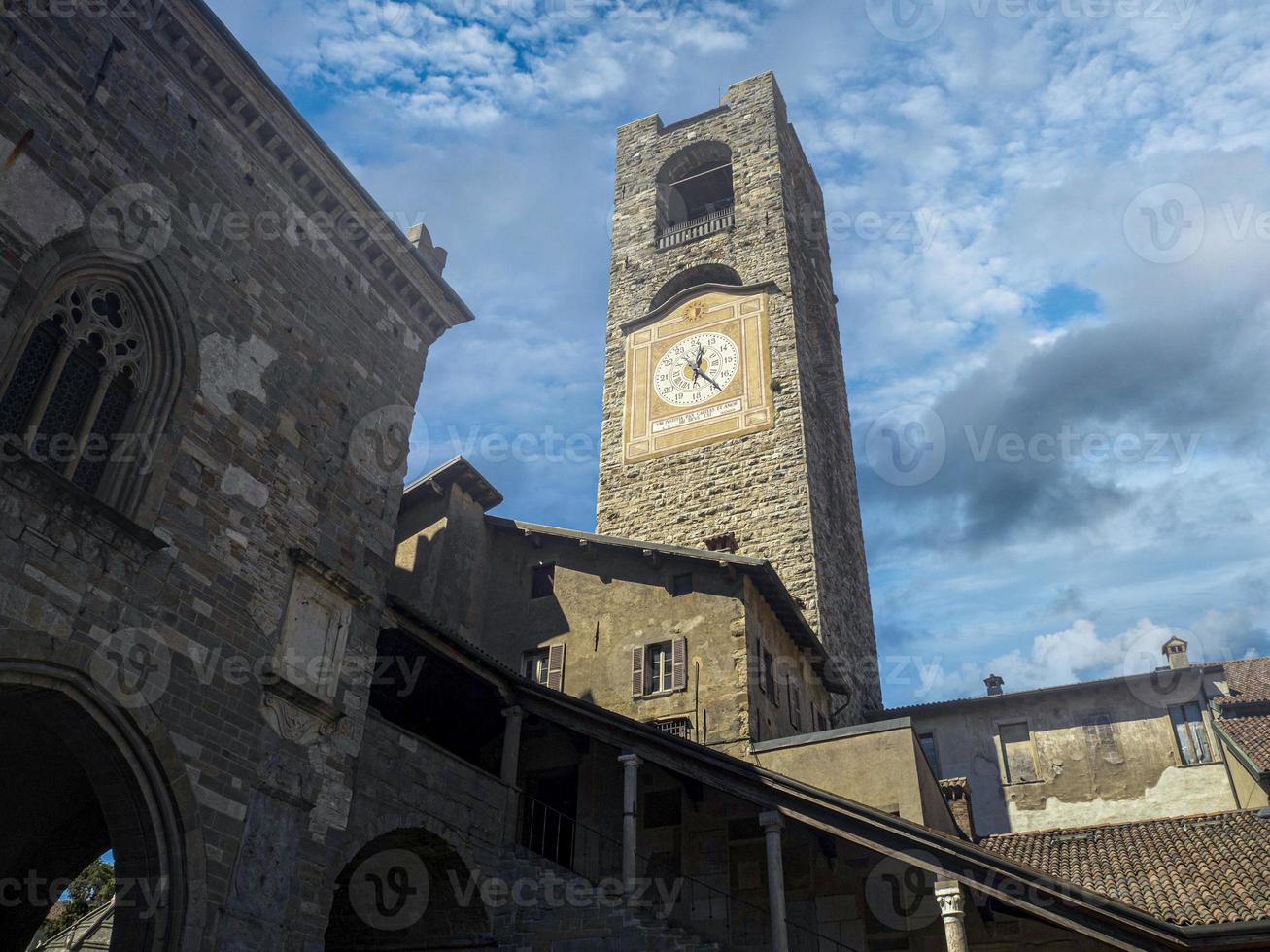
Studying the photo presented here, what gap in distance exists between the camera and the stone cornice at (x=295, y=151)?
11.6 meters

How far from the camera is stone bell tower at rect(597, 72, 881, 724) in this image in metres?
24.5

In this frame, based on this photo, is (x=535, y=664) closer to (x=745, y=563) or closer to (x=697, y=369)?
(x=745, y=563)

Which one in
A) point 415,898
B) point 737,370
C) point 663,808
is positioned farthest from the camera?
point 737,370

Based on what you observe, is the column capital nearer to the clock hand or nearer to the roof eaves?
the roof eaves

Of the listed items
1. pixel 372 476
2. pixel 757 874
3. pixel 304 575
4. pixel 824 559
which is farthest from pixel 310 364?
pixel 824 559

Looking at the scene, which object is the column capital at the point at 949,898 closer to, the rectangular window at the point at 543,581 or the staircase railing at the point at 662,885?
the staircase railing at the point at 662,885

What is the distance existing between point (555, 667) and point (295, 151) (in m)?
9.17

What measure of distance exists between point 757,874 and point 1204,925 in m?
5.39

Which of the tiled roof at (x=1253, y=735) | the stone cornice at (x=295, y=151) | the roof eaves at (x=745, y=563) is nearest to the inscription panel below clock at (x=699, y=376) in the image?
the roof eaves at (x=745, y=563)

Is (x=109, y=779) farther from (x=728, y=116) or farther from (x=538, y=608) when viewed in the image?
(x=728, y=116)

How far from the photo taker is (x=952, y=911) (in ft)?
38.4

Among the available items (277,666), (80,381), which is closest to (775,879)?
(277,666)

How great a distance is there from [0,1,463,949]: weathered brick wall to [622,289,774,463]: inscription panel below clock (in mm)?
13496

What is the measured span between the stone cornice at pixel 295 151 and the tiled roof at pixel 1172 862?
1140 centimetres
